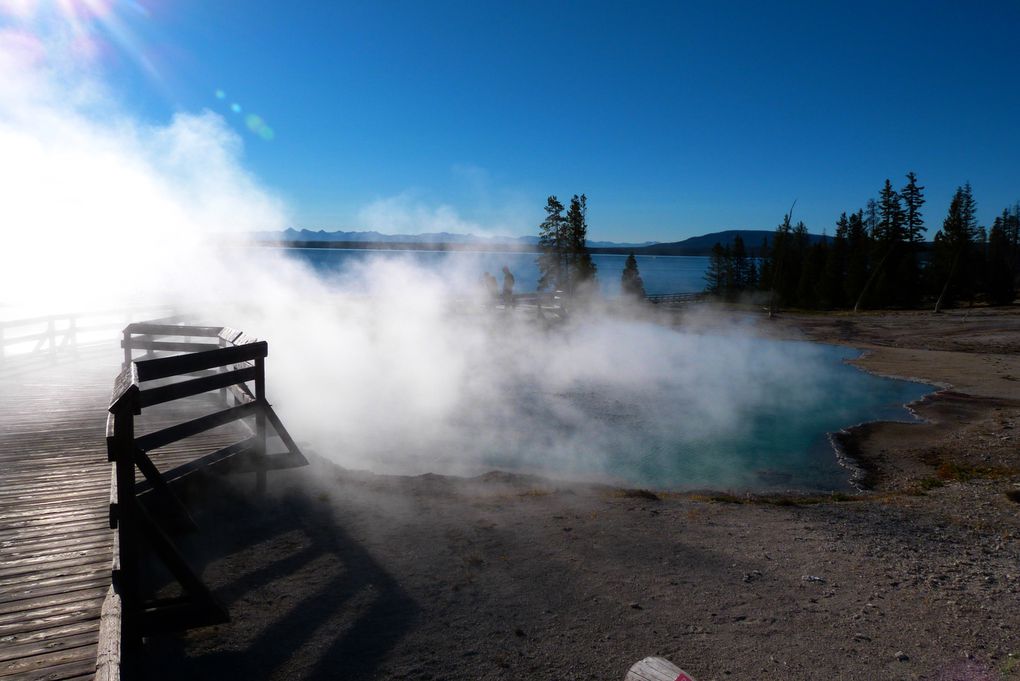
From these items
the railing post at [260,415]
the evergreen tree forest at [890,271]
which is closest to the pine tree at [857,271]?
the evergreen tree forest at [890,271]

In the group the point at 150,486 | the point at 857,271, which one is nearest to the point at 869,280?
the point at 857,271

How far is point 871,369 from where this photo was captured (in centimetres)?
2772

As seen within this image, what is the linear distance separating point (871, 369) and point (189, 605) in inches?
1167

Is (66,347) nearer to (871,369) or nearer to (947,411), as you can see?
(947,411)

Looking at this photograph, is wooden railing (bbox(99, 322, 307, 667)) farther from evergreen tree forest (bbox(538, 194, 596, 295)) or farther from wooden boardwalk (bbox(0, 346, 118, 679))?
evergreen tree forest (bbox(538, 194, 596, 295))

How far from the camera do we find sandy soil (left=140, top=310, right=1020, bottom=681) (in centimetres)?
503

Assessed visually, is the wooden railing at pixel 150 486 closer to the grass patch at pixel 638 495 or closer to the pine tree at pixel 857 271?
the grass patch at pixel 638 495

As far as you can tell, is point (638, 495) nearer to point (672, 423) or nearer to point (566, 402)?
point (672, 423)

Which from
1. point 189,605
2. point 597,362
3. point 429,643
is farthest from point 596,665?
point 597,362

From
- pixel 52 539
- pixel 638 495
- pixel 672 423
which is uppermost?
pixel 52 539

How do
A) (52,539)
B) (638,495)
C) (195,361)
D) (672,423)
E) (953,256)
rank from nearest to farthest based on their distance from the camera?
(52,539), (195,361), (638,495), (672,423), (953,256)

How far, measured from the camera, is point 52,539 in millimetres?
5051

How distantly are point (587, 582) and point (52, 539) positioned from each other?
4.87 metres

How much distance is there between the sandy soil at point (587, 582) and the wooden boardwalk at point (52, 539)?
993 millimetres
